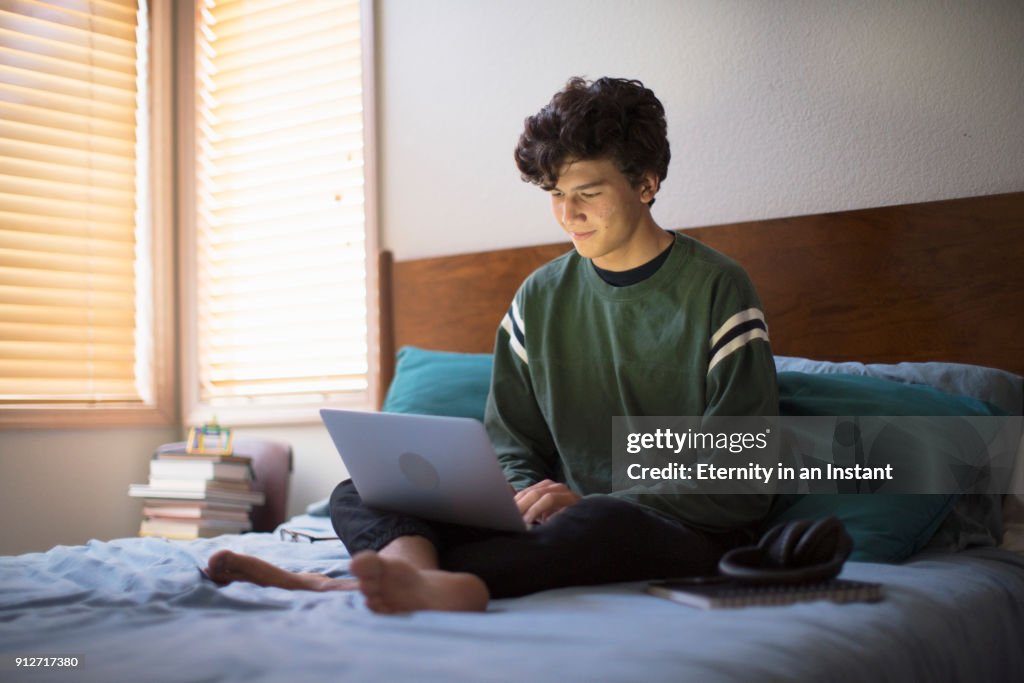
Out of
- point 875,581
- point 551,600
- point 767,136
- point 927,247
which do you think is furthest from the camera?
point 767,136

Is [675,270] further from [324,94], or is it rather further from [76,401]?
[76,401]

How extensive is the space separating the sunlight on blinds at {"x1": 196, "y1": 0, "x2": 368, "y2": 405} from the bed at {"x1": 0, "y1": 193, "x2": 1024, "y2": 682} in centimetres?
42

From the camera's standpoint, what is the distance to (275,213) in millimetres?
3074

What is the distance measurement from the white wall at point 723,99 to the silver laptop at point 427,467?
3.91ft

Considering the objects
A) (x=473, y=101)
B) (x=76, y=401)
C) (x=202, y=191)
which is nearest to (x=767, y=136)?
(x=473, y=101)

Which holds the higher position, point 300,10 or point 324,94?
point 300,10

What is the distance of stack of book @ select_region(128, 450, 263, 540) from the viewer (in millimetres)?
2562

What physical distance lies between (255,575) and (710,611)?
0.59 m

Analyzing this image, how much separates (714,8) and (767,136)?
0.34 metres

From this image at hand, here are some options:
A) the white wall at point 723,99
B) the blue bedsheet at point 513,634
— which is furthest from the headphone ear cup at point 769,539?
the white wall at point 723,99

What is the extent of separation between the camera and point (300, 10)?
3031mm

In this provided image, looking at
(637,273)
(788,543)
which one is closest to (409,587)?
(788,543)

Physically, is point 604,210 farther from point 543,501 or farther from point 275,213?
point 275,213

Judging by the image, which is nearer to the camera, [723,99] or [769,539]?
[769,539]
